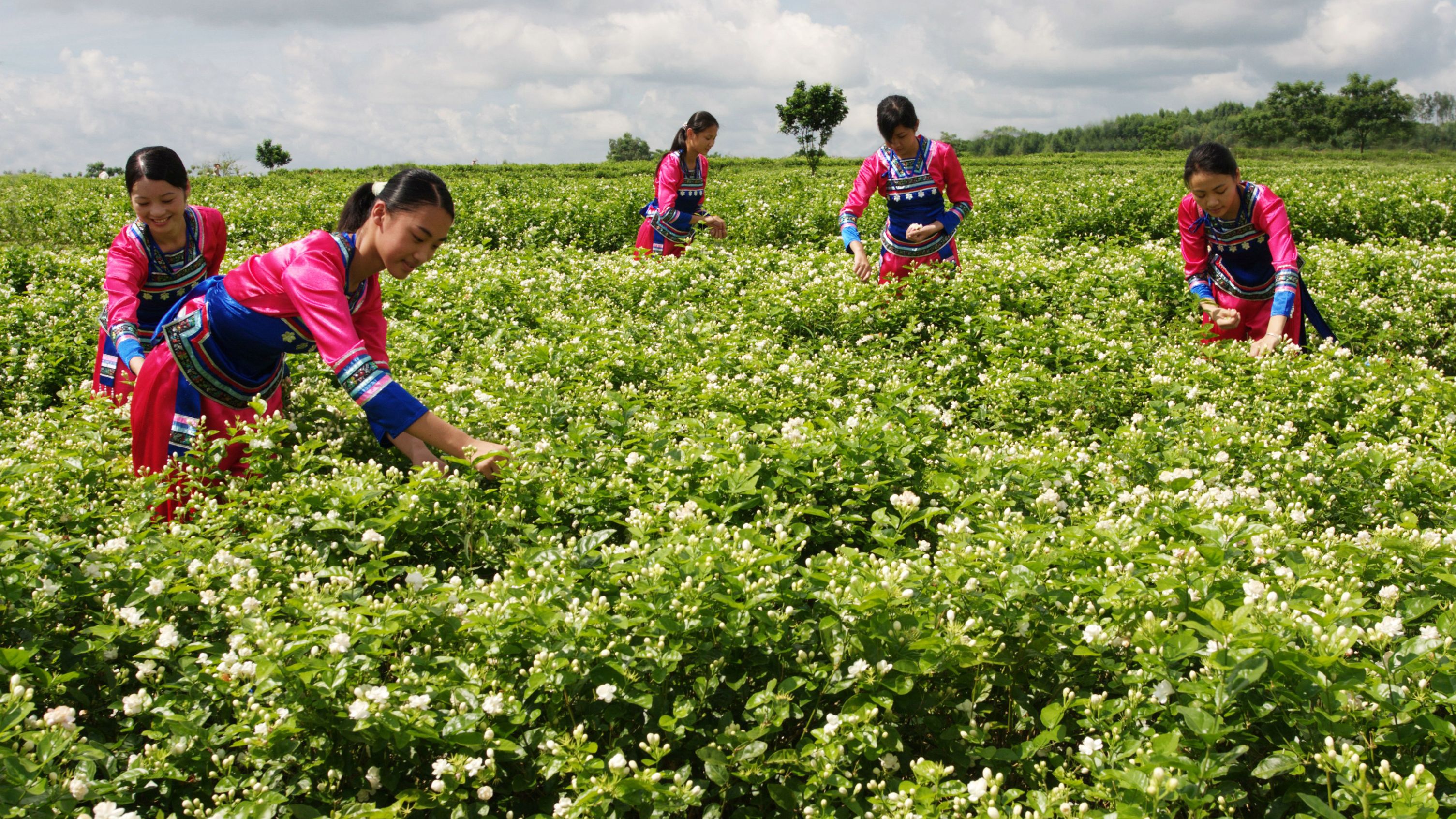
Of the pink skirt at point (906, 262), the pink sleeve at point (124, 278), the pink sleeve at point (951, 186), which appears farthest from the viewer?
the pink skirt at point (906, 262)

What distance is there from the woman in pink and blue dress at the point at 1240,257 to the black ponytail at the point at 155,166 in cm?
646

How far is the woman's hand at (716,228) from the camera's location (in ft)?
32.6

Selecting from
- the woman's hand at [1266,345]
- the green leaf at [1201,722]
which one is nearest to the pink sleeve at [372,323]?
the green leaf at [1201,722]

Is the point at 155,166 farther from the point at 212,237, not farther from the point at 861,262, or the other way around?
the point at 861,262

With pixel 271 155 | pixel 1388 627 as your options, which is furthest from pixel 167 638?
pixel 271 155

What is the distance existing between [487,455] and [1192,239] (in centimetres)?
573

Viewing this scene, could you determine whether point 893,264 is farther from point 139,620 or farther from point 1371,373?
point 139,620

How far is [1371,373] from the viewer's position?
531cm

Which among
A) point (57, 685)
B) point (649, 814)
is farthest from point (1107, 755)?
point (57, 685)

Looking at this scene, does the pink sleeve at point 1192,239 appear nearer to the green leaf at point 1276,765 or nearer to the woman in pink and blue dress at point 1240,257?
the woman in pink and blue dress at point 1240,257

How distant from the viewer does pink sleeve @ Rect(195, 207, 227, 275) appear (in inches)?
222

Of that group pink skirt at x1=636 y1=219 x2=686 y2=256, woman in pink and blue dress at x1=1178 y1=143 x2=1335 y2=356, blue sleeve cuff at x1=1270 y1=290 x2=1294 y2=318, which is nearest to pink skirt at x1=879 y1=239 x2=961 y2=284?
woman in pink and blue dress at x1=1178 y1=143 x2=1335 y2=356

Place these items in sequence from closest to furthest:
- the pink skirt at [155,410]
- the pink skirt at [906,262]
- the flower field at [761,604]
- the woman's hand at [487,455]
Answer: the flower field at [761,604]
the woman's hand at [487,455]
the pink skirt at [155,410]
the pink skirt at [906,262]

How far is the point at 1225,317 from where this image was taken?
6.27 meters
